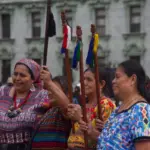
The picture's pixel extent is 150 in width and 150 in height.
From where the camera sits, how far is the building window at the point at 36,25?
3192 cm

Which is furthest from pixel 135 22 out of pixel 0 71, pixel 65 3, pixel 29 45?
pixel 0 71

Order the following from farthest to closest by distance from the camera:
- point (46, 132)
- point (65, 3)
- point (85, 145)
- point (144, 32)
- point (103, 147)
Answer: point (65, 3), point (144, 32), point (46, 132), point (85, 145), point (103, 147)

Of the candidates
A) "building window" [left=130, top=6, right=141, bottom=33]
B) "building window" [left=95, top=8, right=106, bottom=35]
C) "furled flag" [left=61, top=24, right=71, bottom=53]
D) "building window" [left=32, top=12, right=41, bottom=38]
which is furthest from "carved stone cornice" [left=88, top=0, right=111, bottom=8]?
"furled flag" [left=61, top=24, right=71, bottom=53]

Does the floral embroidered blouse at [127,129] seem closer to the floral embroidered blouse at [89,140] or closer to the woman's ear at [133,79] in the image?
the woman's ear at [133,79]

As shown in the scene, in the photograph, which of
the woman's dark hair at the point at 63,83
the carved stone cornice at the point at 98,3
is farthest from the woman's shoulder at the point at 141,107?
the carved stone cornice at the point at 98,3

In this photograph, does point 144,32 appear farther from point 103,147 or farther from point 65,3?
point 103,147

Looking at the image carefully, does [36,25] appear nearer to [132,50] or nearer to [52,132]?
[132,50]

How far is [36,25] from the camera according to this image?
32.1 meters

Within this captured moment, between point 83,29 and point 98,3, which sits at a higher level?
point 98,3

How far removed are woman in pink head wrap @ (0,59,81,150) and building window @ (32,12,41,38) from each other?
27.1 meters

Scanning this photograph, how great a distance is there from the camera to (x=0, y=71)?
32.5 meters

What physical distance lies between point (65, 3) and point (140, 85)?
27.8m

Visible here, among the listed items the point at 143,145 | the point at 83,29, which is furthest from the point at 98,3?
the point at 143,145

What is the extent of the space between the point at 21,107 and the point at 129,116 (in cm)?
144
